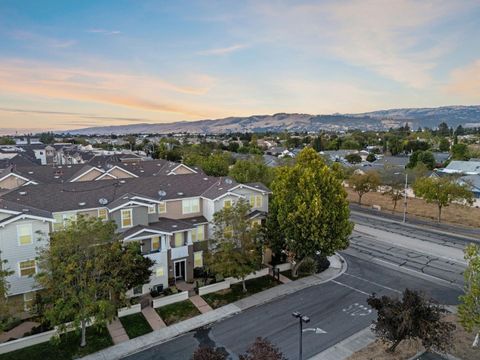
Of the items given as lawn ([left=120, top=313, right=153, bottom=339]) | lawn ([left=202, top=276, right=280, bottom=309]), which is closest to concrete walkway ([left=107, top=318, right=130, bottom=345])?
lawn ([left=120, top=313, right=153, bottom=339])

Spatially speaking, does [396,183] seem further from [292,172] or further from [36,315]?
[36,315]

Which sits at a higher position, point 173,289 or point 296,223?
point 296,223

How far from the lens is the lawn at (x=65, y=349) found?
64.5 ft

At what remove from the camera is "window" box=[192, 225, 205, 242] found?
3111 centimetres

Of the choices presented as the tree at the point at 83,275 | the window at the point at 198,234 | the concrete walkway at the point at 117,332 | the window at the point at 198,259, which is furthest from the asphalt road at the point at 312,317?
the window at the point at 198,234

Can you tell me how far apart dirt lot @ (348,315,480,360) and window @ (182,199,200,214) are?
19.0 meters

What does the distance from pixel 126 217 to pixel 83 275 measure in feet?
28.2

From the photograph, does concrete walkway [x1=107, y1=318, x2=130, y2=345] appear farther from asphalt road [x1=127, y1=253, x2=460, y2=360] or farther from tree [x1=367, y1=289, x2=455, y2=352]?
tree [x1=367, y1=289, x2=455, y2=352]

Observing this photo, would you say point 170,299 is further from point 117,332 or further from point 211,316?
point 117,332

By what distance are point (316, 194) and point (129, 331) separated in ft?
56.2

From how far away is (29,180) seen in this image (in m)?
40.0

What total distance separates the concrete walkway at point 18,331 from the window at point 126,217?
9146mm

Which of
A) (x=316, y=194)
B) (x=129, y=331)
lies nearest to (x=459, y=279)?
(x=316, y=194)

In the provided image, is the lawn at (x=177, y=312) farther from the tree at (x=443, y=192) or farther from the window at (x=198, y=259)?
the tree at (x=443, y=192)
